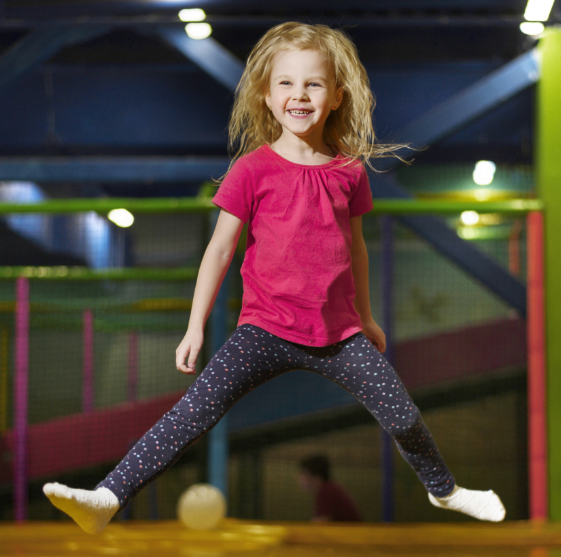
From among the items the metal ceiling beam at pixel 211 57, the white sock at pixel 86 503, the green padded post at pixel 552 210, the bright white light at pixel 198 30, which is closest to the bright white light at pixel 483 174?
the green padded post at pixel 552 210

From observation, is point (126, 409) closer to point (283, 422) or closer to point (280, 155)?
point (283, 422)

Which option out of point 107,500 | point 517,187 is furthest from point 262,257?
point 517,187

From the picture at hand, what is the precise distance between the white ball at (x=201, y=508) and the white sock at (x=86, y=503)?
71.9 inches

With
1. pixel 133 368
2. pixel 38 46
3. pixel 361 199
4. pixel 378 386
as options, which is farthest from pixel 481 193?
pixel 378 386

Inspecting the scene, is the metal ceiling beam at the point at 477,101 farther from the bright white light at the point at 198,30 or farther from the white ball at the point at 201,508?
the white ball at the point at 201,508

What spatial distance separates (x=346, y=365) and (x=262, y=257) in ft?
1.12

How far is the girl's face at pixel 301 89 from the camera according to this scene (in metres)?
1.43

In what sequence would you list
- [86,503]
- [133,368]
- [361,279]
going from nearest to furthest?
[86,503] < [361,279] < [133,368]

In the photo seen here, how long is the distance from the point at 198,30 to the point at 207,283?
257 cm

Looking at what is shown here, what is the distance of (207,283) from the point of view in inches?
56.7

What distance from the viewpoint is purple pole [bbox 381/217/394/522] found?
10.5 ft

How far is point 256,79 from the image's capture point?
5.03ft

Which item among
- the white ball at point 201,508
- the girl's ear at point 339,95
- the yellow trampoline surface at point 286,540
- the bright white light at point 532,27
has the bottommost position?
the yellow trampoline surface at point 286,540

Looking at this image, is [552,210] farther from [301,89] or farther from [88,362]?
[88,362]
